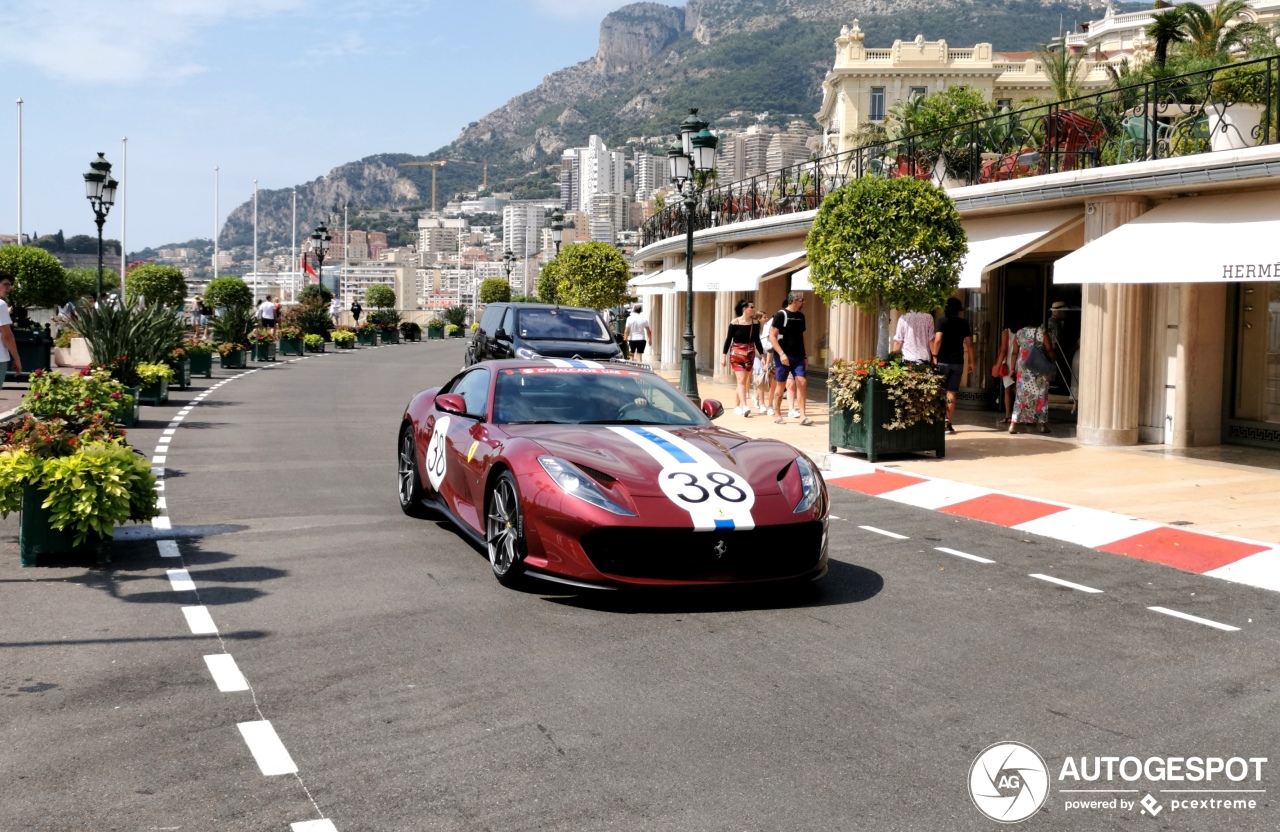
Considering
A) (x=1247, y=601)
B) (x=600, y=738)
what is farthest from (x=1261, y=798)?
(x=1247, y=601)

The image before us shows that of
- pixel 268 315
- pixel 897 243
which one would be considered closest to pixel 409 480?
pixel 897 243

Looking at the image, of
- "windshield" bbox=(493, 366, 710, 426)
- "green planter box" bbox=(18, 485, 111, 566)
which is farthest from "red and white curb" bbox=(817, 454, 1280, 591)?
"green planter box" bbox=(18, 485, 111, 566)

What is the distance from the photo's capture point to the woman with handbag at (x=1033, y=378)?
17.5m

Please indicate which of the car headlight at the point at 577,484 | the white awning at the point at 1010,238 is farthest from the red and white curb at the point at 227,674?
the white awning at the point at 1010,238

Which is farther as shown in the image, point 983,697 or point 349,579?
point 349,579

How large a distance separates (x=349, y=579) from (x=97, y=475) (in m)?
1.77

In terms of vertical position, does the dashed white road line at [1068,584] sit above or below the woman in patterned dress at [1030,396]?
below

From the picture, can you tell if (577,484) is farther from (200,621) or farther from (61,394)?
(61,394)

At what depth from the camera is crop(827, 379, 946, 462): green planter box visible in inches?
581

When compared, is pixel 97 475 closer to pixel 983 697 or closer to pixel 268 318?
pixel 983 697

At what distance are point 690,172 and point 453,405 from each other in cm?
1714

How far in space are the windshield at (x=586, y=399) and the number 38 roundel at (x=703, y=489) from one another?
93 cm

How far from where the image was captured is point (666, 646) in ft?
21.3

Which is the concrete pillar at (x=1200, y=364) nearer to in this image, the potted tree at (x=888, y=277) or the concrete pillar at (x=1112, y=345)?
the concrete pillar at (x=1112, y=345)
